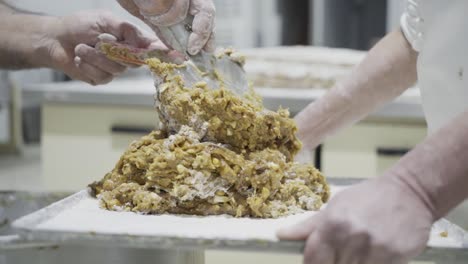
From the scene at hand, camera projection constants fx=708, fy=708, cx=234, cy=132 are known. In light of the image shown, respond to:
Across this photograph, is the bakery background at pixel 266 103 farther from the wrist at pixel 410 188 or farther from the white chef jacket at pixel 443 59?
the wrist at pixel 410 188

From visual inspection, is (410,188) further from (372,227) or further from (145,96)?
(145,96)

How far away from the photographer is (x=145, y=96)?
104 inches

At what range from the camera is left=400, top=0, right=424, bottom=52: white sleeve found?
4.67 ft

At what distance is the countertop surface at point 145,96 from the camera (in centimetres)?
246

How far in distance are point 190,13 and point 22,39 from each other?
1.89ft

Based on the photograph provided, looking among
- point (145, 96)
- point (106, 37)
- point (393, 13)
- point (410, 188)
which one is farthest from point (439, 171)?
point (393, 13)

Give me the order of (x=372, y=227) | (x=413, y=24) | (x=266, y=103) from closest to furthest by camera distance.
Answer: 1. (x=372, y=227)
2. (x=413, y=24)
3. (x=266, y=103)

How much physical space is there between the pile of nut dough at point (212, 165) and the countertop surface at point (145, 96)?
4.15ft

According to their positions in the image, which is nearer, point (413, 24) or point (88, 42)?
point (413, 24)

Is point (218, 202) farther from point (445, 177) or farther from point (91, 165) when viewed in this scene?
point (91, 165)

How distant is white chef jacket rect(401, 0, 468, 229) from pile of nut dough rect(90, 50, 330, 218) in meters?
0.26

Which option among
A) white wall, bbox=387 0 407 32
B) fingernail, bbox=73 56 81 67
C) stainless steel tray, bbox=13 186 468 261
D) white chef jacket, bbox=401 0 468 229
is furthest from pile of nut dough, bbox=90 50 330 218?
white wall, bbox=387 0 407 32

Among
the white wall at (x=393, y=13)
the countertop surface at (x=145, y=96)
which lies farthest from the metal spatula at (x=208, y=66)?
the white wall at (x=393, y=13)

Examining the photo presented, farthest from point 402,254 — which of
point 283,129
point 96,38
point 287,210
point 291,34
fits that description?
point 291,34
